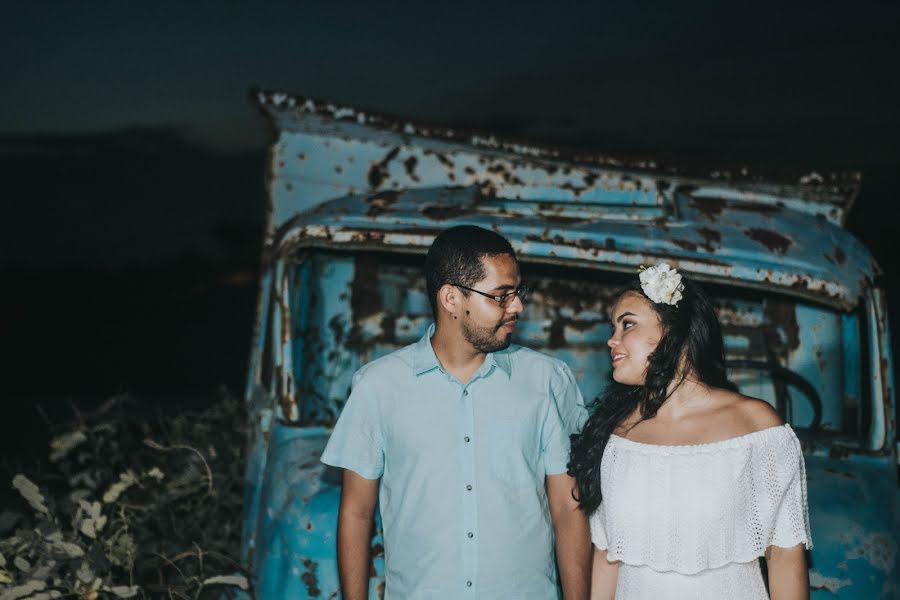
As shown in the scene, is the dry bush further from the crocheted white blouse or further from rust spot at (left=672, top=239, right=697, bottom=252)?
rust spot at (left=672, top=239, right=697, bottom=252)

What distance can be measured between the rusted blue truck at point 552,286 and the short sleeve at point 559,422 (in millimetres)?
541

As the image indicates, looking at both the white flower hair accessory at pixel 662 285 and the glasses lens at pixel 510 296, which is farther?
the glasses lens at pixel 510 296

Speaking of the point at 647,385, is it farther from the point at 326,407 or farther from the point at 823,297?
the point at 326,407

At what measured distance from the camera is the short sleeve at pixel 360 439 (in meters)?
2.29

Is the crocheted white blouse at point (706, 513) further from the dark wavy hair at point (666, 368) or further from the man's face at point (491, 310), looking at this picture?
the man's face at point (491, 310)

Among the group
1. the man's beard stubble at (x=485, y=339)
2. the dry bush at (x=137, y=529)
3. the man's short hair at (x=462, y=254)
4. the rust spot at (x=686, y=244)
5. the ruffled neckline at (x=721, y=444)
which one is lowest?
the dry bush at (x=137, y=529)

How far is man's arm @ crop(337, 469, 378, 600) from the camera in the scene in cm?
228

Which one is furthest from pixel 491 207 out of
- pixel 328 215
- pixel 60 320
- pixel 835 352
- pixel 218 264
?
pixel 218 264

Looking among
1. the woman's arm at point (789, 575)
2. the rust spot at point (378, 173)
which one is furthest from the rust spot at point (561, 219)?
the woman's arm at point (789, 575)

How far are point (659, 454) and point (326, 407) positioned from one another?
6.38 feet

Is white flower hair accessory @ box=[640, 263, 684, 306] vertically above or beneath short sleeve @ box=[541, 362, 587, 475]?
above

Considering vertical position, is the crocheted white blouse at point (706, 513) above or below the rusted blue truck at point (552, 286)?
below

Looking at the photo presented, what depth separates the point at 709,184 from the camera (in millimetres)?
4008

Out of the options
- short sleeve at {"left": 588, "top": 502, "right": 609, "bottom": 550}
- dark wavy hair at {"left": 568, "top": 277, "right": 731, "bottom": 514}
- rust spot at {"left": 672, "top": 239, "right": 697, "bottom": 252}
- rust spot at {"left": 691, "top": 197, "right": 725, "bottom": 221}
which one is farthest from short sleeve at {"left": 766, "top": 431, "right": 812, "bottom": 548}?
rust spot at {"left": 691, "top": 197, "right": 725, "bottom": 221}
